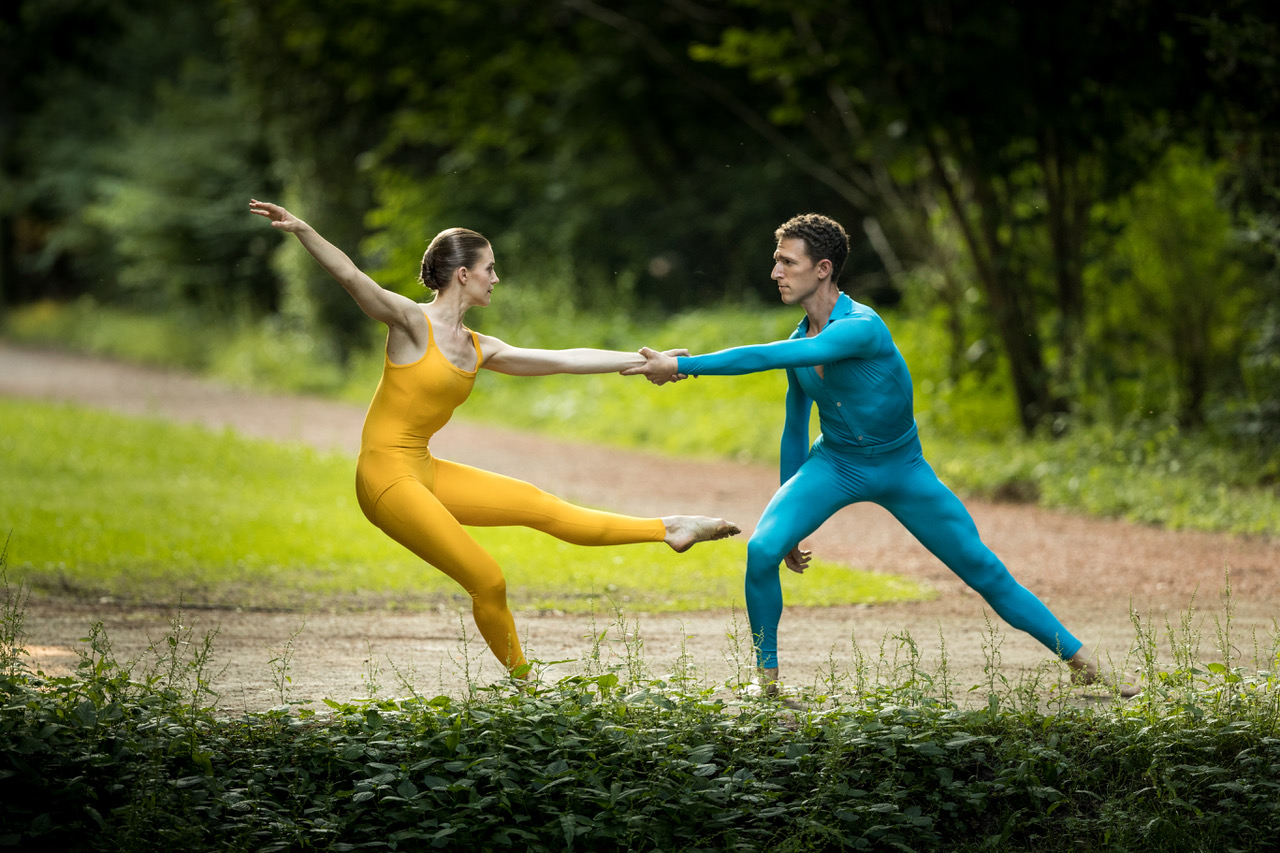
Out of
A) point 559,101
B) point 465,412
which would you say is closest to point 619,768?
point 465,412

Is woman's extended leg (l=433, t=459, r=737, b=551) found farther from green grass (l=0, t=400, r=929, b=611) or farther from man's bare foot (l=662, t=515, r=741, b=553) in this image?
green grass (l=0, t=400, r=929, b=611)

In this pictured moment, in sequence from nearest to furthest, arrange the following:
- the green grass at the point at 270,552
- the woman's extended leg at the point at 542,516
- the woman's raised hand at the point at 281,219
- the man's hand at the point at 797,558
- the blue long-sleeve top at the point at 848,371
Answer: the woman's raised hand at the point at 281,219 < the blue long-sleeve top at the point at 848,371 < the woman's extended leg at the point at 542,516 < the man's hand at the point at 797,558 < the green grass at the point at 270,552

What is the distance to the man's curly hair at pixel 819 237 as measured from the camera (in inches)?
229

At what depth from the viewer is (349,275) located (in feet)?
18.3

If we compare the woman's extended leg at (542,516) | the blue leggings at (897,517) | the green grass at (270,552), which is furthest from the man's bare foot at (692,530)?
the green grass at (270,552)

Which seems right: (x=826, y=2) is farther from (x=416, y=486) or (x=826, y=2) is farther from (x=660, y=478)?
(x=416, y=486)

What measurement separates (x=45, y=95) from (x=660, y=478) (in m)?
31.3

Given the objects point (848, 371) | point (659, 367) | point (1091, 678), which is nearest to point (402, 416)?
point (659, 367)

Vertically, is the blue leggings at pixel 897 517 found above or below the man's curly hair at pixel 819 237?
below

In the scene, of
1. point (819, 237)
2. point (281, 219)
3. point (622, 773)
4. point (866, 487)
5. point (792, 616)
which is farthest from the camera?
point (792, 616)

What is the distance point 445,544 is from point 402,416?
0.59 m

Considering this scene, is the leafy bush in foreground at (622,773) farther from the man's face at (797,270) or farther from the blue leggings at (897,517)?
the man's face at (797,270)

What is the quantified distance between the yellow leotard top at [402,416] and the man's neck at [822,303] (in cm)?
145

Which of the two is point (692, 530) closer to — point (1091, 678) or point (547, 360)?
point (547, 360)
